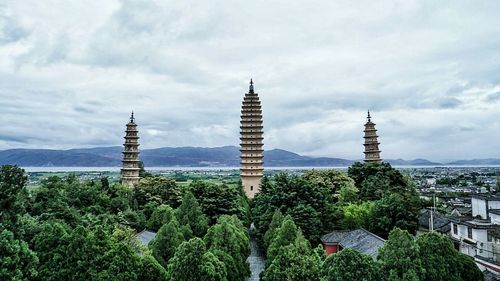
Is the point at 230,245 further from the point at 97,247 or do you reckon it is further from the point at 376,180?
the point at 376,180

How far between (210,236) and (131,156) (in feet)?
102

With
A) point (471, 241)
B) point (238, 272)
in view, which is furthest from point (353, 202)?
point (238, 272)

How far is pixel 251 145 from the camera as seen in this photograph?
60.9 m

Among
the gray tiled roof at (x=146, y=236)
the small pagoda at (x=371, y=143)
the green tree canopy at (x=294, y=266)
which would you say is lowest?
the gray tiled roof at (x=146, y=236)

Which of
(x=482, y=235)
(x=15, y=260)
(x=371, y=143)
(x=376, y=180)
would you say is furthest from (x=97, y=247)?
(x=371, y=143)

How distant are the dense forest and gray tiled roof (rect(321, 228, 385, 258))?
1.01m

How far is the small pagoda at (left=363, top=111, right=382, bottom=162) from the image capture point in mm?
58750

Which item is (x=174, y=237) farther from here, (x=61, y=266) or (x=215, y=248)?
(x=61, y=266)

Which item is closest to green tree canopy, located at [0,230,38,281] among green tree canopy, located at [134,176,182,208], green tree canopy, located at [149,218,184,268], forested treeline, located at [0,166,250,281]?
forested treeline, located at [0,166,250,281]

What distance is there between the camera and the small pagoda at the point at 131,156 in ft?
175

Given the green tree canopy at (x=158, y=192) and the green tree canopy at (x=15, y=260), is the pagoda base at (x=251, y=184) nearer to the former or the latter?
the green tree canopy at (x=158, y=192)

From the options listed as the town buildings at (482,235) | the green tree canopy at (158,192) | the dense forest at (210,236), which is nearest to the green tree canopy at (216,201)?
the dense forest at (210,236)

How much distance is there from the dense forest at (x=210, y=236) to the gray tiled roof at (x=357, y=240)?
1.01m

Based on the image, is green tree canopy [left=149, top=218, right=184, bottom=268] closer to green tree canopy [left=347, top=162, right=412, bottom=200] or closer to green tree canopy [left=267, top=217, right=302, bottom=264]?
green tree canopy [left=267, top=217, right=302, bottom=264]
